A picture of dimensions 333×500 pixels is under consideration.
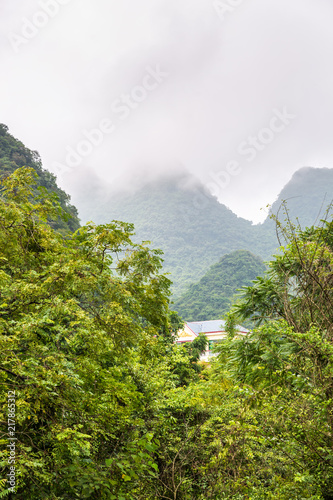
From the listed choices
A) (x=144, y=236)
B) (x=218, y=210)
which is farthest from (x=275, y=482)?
(x=218, y=210)

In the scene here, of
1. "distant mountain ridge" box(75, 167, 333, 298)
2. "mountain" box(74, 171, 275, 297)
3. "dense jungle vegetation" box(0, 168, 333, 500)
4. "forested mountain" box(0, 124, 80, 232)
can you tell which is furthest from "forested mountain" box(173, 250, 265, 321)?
"dense jungle vegetation" box(0, 168, 333, 500)

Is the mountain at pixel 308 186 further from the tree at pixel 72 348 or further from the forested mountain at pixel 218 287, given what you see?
the tree at pixel 72 348

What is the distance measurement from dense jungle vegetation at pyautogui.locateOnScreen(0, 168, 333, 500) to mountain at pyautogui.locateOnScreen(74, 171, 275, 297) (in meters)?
71.0

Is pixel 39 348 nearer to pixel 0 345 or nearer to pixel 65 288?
pixel 0 345

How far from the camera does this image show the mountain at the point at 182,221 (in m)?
97.7

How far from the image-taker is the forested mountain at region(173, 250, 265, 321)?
47.0 meters

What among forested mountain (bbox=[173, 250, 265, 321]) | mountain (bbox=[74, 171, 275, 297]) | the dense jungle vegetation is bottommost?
the dense jungle vegetation

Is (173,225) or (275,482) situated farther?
(173,225)

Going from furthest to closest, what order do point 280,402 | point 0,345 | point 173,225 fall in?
point 173,225, point 280,402, point 0,345

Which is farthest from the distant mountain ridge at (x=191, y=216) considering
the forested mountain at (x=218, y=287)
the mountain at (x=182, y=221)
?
the forested mountain at (x=218, y=287)

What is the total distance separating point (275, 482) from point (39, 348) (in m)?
3.15

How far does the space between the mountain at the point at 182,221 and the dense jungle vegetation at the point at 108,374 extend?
7097 centimetres

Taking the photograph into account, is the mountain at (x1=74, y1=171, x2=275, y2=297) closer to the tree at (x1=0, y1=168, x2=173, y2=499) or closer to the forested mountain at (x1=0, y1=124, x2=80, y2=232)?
the forested mountain at (x1=0, y1=124, x2=80, y2=232)

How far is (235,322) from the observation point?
629 cm
